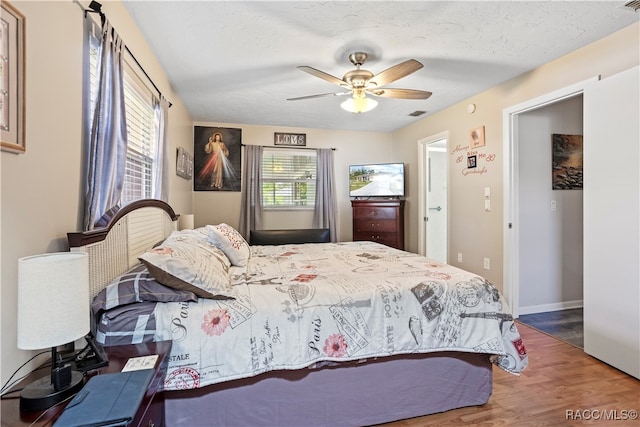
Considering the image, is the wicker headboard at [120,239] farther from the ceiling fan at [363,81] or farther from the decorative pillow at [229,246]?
Answer: the ceiling fan at [363,81]

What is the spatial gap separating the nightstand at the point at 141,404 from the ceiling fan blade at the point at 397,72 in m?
2.20

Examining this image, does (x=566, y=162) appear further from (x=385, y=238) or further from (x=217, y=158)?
(x=217, y=158)

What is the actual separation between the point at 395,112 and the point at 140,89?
3040mm

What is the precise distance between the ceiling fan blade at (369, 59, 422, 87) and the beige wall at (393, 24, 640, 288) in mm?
1385

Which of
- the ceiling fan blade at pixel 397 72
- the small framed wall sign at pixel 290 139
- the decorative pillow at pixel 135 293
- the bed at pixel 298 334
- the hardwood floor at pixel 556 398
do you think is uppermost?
the small framed wall sign at pixel 290 139

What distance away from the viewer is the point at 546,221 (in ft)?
10.8

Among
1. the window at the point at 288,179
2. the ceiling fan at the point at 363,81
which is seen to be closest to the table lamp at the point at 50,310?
the ceiling fan at the point at 363,81

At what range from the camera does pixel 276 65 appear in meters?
2.67

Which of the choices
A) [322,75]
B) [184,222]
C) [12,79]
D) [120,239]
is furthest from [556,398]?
[184,222]

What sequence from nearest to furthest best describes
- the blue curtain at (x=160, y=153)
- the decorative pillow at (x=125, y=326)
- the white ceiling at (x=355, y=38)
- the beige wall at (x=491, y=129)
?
the decorative pillow at (x=125, y=326) → the white ceiling at (x=355, y=38) → the beige wall at (x=491, y=129) → the blue curtain at (x=160, y=153)

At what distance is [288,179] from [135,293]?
12.0 feet

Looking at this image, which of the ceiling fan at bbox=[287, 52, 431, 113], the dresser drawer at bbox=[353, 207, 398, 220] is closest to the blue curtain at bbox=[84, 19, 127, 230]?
the ceiling fan at bbox=[287, 52, 431, 113]

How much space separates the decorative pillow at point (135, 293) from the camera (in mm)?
1331

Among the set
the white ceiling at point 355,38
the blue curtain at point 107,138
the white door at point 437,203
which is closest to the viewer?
the blue curtain at point 107,138
